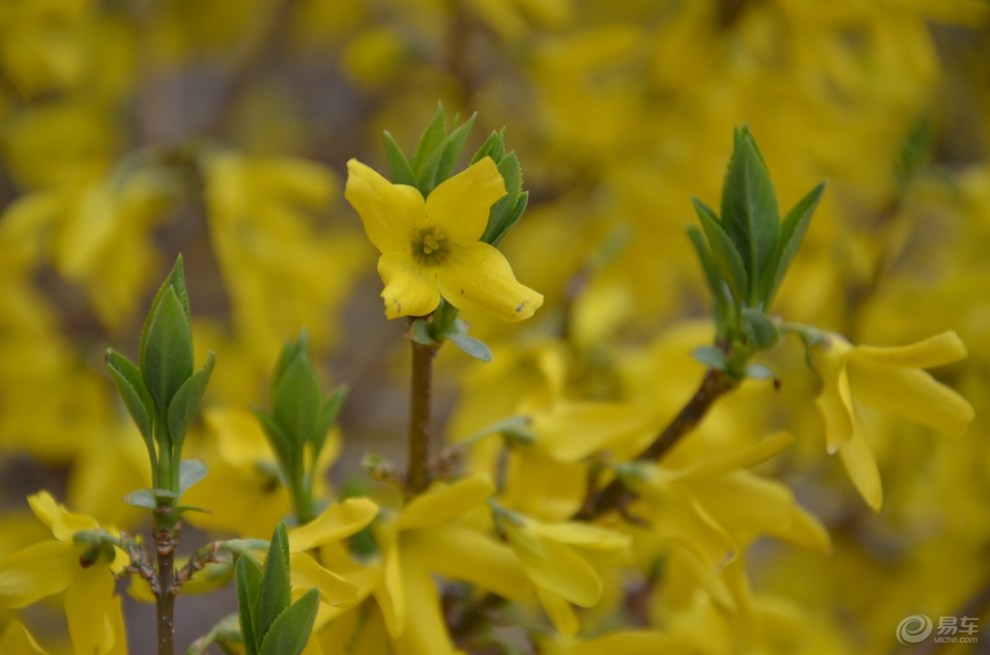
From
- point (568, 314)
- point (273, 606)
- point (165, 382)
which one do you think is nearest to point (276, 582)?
point (273, 606)

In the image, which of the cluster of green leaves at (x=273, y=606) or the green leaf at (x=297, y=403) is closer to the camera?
the cluster of green leaves at (x=273, y=606)

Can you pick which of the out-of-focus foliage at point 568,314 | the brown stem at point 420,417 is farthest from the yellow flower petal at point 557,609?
the brown stem at point 420,417

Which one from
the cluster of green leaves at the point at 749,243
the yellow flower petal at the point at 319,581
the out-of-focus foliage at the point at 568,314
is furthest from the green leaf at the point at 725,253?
Result: the yellow flower petal at the point at 319,581

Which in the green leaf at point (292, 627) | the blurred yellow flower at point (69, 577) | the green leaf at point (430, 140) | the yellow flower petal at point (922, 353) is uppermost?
the green leaf at point (430, 140)

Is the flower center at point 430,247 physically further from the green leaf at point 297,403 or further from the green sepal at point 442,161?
the green leaf at point 297,403

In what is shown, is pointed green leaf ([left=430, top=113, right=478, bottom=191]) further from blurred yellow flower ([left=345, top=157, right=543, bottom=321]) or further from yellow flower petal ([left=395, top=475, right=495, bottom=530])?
yellow flower petal ([left=395, top=475, right=495, bottom=530])

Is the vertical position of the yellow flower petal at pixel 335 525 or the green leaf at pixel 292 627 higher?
the yellow flower petal at pixel 335 525

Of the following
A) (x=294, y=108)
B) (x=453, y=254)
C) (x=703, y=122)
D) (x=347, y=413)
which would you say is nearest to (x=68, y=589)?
(x=453, y=254)
